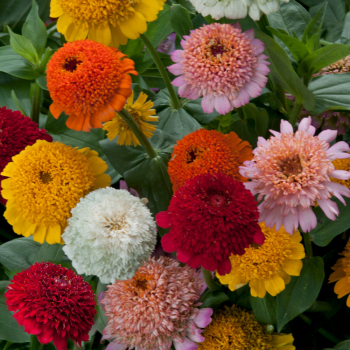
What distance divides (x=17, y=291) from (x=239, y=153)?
0.84 ft

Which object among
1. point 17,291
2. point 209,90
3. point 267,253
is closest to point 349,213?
point 267,253

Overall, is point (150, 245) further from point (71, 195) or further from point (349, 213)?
point (349, 213)

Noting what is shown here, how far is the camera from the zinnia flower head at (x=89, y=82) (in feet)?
1.31

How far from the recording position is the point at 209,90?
43 centimetres

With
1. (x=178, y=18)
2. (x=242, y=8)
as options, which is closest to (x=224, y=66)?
(x=242, y=8)

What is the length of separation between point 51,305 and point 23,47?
1.23 feet

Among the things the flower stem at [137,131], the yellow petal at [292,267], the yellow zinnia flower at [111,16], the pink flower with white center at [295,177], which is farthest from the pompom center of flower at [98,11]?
the yellow petal at [292,267]

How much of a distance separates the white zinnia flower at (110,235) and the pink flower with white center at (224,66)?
0.13m

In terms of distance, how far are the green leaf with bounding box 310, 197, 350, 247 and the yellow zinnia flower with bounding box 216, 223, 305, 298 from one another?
0.12ft

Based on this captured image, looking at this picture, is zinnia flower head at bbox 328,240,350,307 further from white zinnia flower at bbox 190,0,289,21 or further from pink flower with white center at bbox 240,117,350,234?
white zinnia flower at bbox 190,0,289,21

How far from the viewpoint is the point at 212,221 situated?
33 centimetres

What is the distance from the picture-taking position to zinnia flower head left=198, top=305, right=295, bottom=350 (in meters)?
0.48

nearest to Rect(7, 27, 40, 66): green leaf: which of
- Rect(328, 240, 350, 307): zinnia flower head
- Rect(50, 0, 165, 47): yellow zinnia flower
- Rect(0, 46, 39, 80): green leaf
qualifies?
Rect(0, 46, 39, 80): green leaf

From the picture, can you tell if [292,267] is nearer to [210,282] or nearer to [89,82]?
[210,282]
